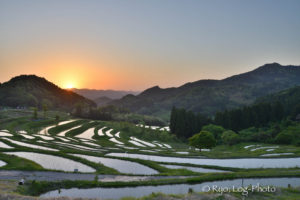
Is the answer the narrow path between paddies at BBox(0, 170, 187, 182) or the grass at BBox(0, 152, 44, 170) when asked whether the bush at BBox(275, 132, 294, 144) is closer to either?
the narrow path between paddies at BBox(0, 170, 187, 182)

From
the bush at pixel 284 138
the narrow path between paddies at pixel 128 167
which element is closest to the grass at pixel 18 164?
the narrow path between paddies at pixel 128 167

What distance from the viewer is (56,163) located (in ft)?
112

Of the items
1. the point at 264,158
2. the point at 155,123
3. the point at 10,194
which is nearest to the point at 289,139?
the point at 264,158

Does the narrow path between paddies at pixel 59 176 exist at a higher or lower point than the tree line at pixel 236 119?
lower

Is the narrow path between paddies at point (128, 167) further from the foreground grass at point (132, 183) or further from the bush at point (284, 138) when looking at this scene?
the bush at point (284, 138)

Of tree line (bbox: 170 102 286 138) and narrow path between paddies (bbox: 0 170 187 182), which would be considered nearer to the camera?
narrow path between paddies (bbox: 0 170 187 182)

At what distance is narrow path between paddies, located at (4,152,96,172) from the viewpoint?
31438 mm

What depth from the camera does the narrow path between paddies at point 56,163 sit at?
103 ft

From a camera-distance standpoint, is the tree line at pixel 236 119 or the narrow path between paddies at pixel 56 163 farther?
the tree line at pixel 236 119

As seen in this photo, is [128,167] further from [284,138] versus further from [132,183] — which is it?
[284,138]

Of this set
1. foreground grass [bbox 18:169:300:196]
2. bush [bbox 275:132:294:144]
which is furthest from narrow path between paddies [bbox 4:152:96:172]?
bush [bbox 275:132:294:144]

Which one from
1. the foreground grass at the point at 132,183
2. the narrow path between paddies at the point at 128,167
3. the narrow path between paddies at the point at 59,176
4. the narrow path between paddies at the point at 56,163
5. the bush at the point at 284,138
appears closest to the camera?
the foreground grass at the point at 132,183

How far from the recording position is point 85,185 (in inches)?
924

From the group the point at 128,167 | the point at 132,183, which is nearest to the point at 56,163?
the point at 128,167
